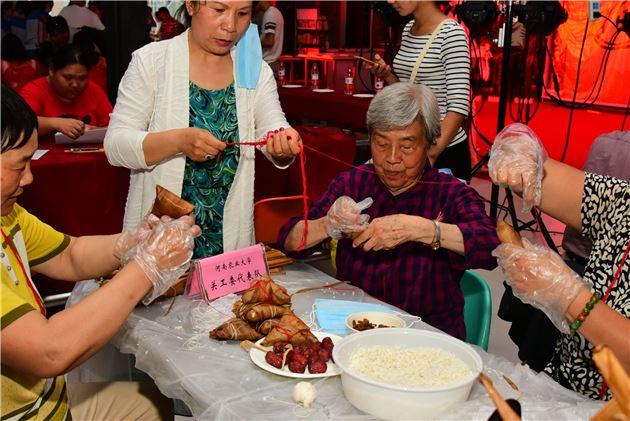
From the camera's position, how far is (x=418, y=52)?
342cm

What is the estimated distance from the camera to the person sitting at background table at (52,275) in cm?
136

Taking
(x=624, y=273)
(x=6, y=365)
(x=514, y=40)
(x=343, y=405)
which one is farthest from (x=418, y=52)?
(x=514, y=40)

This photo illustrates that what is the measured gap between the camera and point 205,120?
2.42 meters

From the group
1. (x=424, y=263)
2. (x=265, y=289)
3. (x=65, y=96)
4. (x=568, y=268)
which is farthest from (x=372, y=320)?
(x=65, y=96)

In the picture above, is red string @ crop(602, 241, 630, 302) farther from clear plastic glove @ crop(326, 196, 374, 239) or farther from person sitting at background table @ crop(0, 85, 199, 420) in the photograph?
person sitting at background table @ crop(0, 85, 199, 420)

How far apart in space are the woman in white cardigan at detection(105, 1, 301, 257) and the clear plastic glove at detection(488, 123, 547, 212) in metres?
0.74

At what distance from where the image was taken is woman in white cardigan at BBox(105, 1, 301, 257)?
231cm

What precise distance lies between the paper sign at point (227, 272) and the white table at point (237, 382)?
0.06 m

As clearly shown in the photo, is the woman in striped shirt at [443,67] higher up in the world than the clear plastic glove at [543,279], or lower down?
higher up

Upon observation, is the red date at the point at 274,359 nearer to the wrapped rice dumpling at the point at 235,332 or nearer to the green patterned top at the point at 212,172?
the wrapped rice dumpling at the point at 235,332

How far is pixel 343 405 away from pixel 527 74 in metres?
6.77

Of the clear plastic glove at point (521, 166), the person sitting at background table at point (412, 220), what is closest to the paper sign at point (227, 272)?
the person sitting at background table at point (412, 220)

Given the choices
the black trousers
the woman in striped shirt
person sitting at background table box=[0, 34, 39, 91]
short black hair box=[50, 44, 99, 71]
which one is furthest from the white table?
person sitting at background table box=[0, 34, 39, 91]

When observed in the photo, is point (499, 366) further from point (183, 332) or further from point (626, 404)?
point (183, 332)
